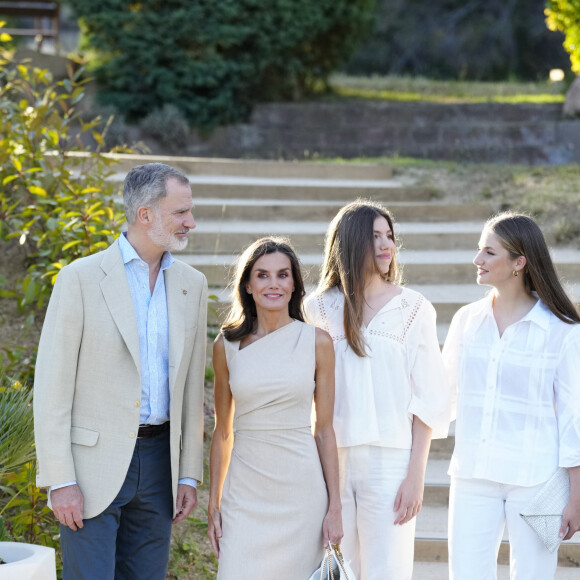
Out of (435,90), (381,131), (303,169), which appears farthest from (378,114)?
(303,169)

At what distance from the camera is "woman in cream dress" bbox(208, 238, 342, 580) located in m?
3.09

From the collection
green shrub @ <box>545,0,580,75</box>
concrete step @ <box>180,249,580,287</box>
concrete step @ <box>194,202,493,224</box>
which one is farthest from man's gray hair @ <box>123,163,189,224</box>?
green shrub @ <box>545,0,580,75</box>

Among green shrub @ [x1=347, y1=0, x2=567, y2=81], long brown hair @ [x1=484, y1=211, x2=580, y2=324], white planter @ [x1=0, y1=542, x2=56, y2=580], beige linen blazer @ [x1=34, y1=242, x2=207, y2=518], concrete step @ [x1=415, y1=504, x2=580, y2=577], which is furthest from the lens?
green shrub @ [x1=347, y1=0, x2=567, y2=81]

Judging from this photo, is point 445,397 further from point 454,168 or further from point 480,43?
point 480,43

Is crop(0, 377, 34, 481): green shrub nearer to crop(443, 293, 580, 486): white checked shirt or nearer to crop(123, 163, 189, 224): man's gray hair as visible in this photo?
crop(123, 163, 189, 224): man's gray hair

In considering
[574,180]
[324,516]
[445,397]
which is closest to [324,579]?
[324,516]

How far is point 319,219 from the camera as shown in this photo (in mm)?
7379

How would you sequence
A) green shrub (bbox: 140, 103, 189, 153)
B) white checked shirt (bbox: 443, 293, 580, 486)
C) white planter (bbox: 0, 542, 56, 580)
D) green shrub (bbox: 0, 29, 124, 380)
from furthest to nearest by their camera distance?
green shrub (bbox: 140, 103, 189, 153) < green shrub (bbox: 0, 29, 124, 380) < white checked shirt (bbox: 443, 293, 580, 486) < white planter (bbox: 0, 542, 56, 580)

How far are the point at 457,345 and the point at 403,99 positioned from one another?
9.57 m

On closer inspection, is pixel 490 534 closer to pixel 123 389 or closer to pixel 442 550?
pixel 442 550

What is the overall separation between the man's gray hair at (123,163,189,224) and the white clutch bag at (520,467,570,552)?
1570 millimetres

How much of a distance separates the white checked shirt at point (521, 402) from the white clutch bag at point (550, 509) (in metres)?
0.04

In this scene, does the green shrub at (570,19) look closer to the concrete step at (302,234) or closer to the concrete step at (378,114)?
the concrete step at (302,234)

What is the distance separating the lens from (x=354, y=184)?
794cm
